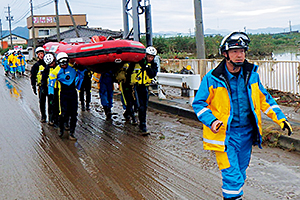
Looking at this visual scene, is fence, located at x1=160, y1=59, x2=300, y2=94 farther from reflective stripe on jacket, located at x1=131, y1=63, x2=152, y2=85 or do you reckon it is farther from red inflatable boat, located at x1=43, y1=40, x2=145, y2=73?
red inflatable boat, located at x1=43, y1=40, x2=145, y2=73

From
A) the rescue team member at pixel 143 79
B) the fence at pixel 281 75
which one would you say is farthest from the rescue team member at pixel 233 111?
the fence at pixel 281 75

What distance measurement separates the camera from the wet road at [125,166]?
16.4 feet

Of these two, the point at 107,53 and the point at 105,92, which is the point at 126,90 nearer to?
the point at 105,92

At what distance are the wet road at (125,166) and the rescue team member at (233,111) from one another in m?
0.99

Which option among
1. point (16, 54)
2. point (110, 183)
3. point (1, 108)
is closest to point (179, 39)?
point (16, 54)

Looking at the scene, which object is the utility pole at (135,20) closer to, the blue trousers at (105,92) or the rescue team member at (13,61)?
the blue trousers at (105,92)

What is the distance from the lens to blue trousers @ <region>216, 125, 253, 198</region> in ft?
12.4

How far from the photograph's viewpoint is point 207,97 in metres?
3.89

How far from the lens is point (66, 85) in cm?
819

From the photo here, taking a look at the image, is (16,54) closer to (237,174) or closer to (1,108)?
(1,108)

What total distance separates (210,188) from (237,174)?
4.20ft

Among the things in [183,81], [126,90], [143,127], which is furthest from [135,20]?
[143,127]

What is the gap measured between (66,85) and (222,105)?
5011 millimetres

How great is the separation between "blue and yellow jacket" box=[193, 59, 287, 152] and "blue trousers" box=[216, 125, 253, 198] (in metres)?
0.08
